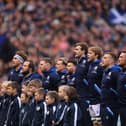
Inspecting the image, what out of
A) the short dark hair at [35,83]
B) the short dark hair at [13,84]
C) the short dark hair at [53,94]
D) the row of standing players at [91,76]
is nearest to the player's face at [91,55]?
the row of standing players at [91,76]

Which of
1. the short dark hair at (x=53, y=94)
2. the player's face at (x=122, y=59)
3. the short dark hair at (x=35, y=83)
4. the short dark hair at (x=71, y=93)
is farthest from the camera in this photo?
the short dark hair at (x=35, y=83)

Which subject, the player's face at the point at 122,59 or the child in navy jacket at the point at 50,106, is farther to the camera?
the child in navy jacket at the point at 50,106

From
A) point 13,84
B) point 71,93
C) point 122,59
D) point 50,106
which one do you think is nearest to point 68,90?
point 71,93

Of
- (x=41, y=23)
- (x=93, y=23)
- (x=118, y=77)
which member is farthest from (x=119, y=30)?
(x=118, y=77)

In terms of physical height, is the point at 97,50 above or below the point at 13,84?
above

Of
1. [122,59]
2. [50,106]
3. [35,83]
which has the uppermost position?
[122,59]

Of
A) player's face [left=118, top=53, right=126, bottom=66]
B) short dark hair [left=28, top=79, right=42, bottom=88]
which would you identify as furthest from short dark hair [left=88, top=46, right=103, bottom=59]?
short dark hair [left=28, top=79, right=42, bottom=88]

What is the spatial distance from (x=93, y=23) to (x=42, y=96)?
13536mm

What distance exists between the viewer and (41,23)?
3056 cm

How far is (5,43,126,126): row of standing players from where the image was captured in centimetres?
1719

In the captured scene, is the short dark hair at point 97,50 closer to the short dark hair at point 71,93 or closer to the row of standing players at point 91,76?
the row of standing players at point 91,76

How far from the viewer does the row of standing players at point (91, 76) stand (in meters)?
17.2

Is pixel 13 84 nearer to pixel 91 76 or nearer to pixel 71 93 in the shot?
pixel 91 76

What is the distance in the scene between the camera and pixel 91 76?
59.2 ft
